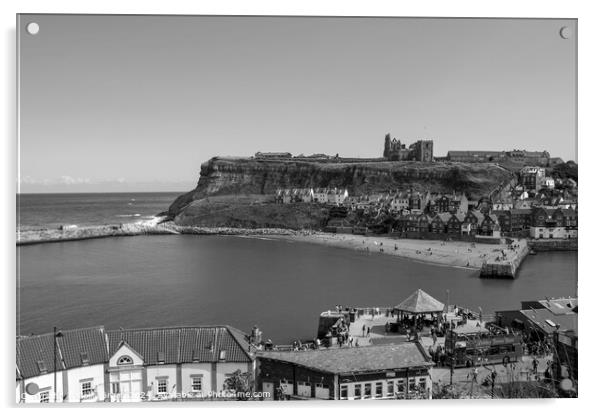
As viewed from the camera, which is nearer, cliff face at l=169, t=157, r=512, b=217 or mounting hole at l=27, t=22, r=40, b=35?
mounting hole at l=27, t=22, r=40, b=35

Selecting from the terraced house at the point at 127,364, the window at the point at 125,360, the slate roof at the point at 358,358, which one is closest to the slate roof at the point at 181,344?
the terraced house at the point at 127,364

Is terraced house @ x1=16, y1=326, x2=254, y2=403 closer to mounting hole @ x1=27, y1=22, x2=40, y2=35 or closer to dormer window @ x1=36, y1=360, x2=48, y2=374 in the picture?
dormer window @ x1=36, y1=360, x2=48, y2=374

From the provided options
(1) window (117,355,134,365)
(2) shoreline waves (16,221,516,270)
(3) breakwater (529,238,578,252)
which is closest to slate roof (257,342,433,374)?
(1) window (117,355,134,365)

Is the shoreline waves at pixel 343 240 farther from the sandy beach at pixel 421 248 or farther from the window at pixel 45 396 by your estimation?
the window at pixel 45 396

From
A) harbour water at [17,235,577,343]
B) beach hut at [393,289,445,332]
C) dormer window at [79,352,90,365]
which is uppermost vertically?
dormer window at [79,352,90,365]

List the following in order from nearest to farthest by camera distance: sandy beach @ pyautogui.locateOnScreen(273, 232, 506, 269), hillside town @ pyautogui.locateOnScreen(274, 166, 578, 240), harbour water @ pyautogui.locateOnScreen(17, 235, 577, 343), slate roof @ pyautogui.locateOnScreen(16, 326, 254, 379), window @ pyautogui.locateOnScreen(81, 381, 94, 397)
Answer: window @ pyautogui.locateOnScreen(81, 381, 94, 397) → slate roof @ pyautogui.locateOnScreen(16, 326, 254, 379) → harbour water @ pyautogui.locateOnScreen(17, 235, 577, 343) → sandy beach @ pyautogui.locateOnScreen(273, 232, 506, 269) → hillside town @ pyautogui.locateOnScreen(274, 166, 578, 240)

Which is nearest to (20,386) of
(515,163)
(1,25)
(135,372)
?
(135,372)
